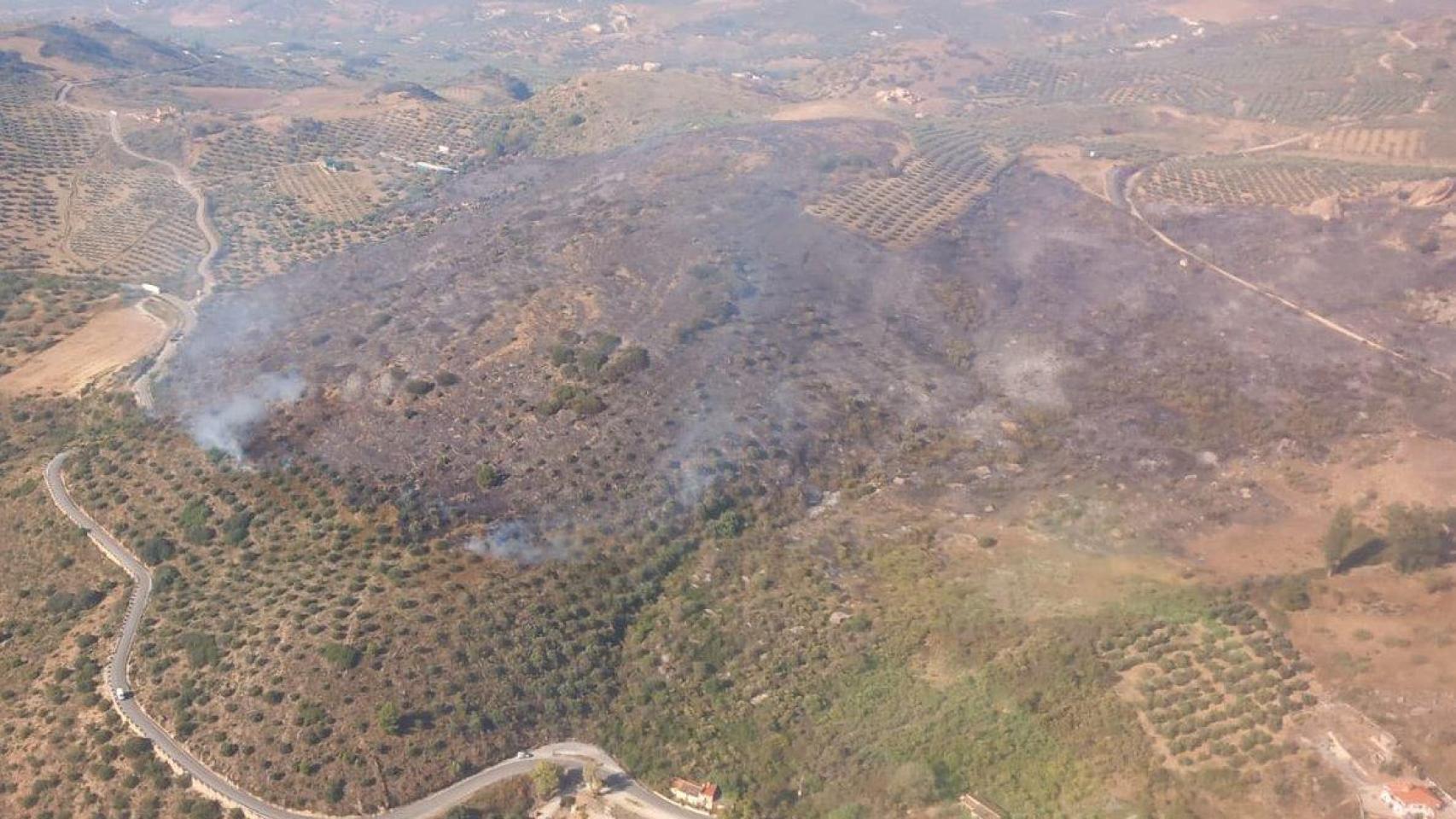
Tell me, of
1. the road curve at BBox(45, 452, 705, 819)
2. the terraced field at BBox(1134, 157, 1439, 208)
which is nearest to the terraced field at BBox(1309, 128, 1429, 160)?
the terraced field at BBox(1134, 157, 1439, 208)

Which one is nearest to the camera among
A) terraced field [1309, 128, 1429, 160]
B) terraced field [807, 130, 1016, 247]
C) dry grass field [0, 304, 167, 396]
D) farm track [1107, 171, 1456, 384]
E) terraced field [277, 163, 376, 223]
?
farm track [1107, 171, 1456, 384]

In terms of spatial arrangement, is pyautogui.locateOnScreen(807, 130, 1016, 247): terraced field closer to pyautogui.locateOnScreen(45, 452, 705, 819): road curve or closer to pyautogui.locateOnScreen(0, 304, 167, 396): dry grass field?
pyautogui.locateOnScreen(0, 304, 167, 396): dry grass field

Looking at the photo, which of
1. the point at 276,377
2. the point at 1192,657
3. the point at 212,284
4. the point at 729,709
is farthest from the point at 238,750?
the point at 212,284

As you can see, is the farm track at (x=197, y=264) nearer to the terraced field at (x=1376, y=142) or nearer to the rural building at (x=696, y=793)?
the rural building at (x=696, y=793)

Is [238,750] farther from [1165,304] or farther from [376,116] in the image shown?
[376,116]

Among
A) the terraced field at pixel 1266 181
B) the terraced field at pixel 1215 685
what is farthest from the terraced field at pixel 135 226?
the terraced field at pixel 1266 181

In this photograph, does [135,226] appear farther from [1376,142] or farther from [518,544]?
[1376,142]
